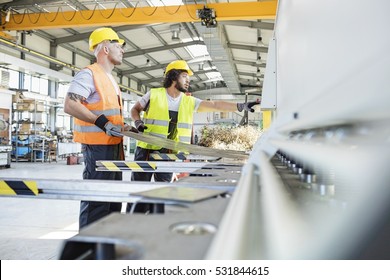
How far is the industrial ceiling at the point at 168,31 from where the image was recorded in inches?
248

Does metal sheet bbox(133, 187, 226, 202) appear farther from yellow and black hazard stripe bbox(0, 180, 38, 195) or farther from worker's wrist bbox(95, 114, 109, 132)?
worker's wrist bbox(95, 114, 109, 132)

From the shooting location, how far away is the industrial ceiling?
20.7 feet

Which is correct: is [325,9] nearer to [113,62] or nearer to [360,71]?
[360,71]

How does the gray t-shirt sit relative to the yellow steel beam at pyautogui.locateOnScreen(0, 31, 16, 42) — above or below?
below

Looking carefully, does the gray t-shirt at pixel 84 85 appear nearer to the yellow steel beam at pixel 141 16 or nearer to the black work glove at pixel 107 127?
the black work glove at pixel 107 127

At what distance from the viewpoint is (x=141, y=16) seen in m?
6.45

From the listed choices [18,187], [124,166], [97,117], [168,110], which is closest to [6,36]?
[168,110]

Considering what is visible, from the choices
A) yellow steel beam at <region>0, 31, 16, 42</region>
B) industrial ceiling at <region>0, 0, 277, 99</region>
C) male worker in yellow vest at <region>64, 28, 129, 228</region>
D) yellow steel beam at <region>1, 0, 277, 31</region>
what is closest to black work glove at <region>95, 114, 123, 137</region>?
male worker in yellow vest at <region>64, 28, 129, 228</region>

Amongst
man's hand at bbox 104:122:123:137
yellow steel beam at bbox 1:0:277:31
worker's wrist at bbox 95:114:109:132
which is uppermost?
yellow steel beam at bbox 1:0:277:31

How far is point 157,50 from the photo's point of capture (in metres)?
12.2

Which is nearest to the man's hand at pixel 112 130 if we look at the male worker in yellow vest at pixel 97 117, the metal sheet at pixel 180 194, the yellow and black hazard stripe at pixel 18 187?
the male worker in yellow vest at pixel 97 117

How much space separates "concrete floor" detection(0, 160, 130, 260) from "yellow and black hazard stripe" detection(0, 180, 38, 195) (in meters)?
0.71

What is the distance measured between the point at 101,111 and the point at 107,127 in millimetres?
242

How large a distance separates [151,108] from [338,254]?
8.73 ft
